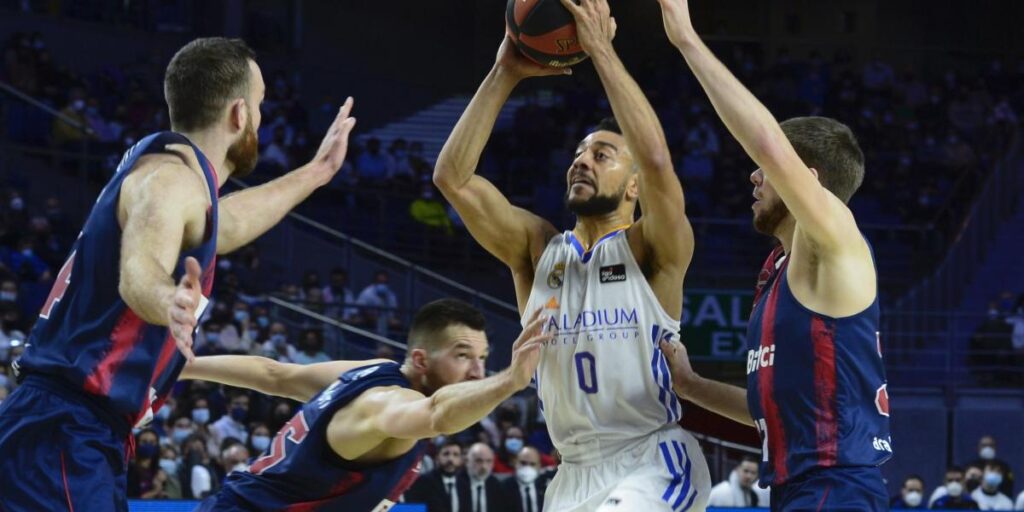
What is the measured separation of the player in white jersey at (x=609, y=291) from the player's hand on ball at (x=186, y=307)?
199 centimetres

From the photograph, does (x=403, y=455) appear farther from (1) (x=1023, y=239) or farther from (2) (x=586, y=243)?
(1) (x=1023, y=239)

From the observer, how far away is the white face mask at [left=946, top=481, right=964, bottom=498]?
12.8 metres

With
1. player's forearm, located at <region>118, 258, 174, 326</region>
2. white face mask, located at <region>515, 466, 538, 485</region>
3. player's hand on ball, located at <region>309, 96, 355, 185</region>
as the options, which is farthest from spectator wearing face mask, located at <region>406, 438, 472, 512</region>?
player's forearm, located at <region>118, 258, 174, 326</region>

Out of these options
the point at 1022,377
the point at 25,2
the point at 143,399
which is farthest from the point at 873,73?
the point at 143,399

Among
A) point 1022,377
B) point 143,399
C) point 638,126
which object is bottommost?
point 1022,377

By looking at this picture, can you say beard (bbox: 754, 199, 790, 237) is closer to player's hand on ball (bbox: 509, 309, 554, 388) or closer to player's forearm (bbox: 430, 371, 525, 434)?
player's hand on ball (bbox: 509, 309, 554, 388)

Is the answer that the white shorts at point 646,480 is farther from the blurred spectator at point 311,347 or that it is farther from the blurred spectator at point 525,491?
the blurred spectator at point 311,347

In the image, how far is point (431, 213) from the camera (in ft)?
61.0

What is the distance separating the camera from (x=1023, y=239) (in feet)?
64.6

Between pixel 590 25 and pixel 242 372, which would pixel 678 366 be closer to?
pixel 590 25

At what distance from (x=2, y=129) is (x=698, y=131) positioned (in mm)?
9819

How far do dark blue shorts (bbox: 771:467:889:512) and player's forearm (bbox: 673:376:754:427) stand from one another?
0.81 meters

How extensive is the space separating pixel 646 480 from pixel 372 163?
1470 cm

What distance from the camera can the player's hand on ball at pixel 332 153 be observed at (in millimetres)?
4875
